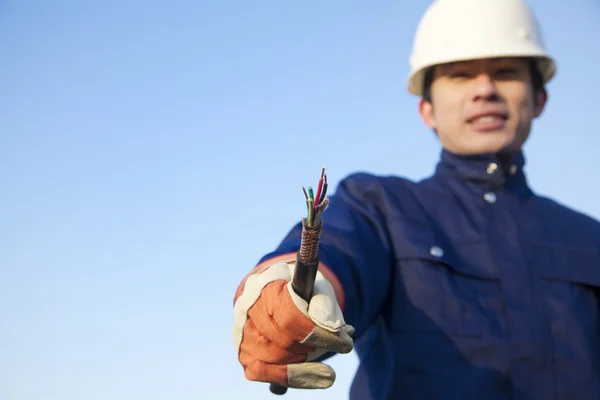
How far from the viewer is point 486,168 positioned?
3252 millimetres

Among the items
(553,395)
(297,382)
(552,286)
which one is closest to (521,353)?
(553,395)

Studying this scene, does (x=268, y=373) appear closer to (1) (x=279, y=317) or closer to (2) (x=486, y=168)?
(1) (x=279, y=317)

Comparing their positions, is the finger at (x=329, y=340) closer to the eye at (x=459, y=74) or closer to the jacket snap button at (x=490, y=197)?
the jacket snap button at (x=490, y=197)

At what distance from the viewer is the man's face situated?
3217 mm

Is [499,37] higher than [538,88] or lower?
higher

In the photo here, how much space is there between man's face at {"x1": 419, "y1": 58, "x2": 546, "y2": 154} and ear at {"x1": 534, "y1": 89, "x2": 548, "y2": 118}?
184 mm

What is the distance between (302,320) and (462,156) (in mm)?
1797

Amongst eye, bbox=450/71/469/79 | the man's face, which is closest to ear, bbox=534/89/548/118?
the man's face

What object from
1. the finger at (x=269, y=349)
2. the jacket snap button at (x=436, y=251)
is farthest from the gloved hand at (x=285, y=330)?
the jacket snap button at (x=436, y=251)

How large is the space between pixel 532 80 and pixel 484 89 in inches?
18.2

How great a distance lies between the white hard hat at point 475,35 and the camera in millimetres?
3299

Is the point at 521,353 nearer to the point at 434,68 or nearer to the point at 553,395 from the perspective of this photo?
the point at 553,395

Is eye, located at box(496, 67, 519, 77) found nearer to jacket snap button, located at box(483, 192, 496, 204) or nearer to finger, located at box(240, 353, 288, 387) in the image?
jacket snap button, located at box(483, 192, 496, 204)

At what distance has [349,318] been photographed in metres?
2.40
